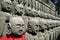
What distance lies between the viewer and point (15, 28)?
1.92 meters

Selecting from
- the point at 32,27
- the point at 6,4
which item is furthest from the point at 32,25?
the point at 6,4

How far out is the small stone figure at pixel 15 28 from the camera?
191 cm

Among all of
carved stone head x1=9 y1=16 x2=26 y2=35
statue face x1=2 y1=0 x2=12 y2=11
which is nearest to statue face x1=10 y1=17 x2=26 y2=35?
carved stone head x1=9 y1=16 x2=26 y2=35

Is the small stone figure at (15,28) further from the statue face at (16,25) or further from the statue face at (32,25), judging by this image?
the statue face at (32,25)

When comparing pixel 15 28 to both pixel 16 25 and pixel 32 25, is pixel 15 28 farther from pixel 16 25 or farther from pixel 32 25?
pixel 32 25

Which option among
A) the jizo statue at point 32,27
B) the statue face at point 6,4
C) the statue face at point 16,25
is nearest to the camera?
the statue face at point 16,25

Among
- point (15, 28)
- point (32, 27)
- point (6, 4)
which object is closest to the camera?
point (15, 28)

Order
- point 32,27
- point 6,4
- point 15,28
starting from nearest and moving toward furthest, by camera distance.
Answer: point 15,28 < point 6,4 < point 32,27

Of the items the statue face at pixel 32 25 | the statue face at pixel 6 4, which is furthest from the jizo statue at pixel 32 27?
the statue face at pixel 6 4

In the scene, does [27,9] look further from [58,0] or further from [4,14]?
[58,0]

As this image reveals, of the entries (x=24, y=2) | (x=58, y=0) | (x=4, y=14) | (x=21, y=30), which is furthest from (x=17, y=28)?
(x=58, y=0)

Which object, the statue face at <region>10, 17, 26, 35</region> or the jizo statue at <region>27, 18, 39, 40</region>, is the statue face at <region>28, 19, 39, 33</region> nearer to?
the jizo statue at <region>27, 18, 39, 40</region>

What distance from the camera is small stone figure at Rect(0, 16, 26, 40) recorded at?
6.28ft

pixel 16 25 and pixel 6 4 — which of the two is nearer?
pixel 16 25
